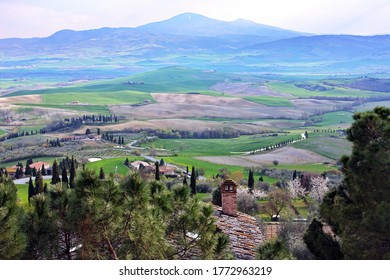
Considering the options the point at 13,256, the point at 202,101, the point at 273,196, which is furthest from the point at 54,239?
the point at 202,101

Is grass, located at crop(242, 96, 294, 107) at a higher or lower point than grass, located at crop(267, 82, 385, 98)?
lower

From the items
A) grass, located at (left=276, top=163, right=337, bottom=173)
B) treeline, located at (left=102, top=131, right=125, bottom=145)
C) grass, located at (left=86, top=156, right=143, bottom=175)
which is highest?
grass, located at (left=86, top=156, right=143, bottom=175)

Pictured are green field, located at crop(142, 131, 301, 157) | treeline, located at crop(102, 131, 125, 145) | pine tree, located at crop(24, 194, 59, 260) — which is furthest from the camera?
treeline, located at crop(102, 131, 125, 145)

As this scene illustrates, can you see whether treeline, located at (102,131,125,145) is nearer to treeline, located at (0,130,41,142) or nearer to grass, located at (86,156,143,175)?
treeline, located at (0,130,41,142)

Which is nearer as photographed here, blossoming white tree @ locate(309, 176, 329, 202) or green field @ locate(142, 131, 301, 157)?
blossoming white tree @ locate(309, 176, 329, 202)

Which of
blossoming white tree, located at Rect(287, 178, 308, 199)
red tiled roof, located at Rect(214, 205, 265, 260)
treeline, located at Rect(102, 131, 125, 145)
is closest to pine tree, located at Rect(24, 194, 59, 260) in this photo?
red tiled roof, located at Rect(214, 205, 265, 260)

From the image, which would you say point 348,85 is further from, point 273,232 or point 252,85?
point 273,232

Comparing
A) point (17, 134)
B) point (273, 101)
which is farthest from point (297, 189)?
point (273, 101)
